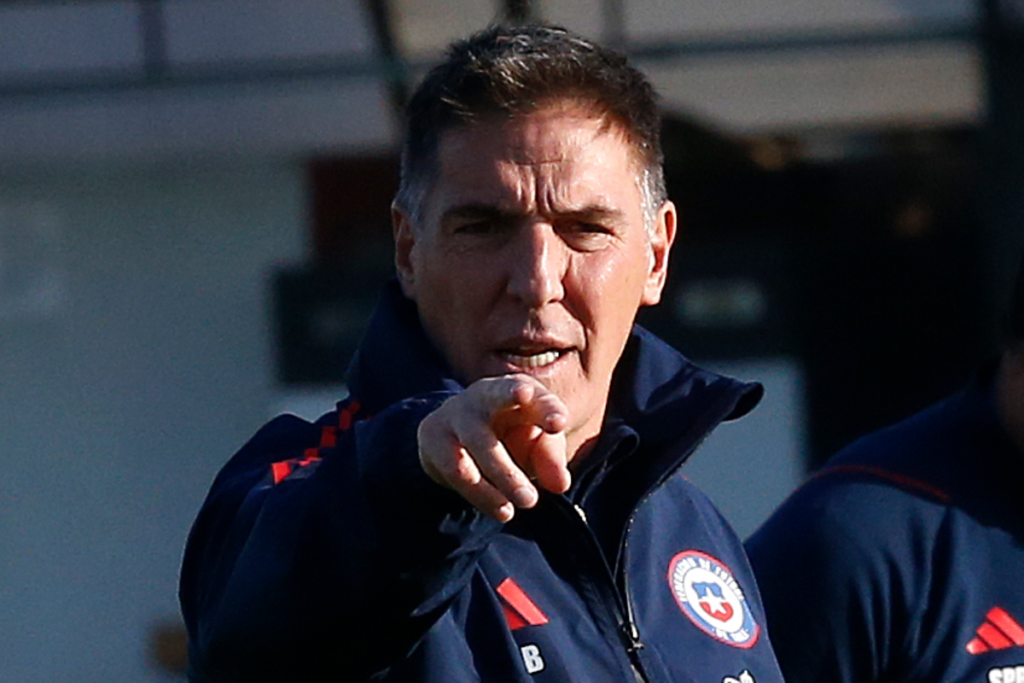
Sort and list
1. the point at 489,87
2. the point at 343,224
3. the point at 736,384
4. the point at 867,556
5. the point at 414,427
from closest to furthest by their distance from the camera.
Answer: the point at 414,427 → the point at 489,87 → the point at 736,384 → the point at 867,556 → the point at 343,224

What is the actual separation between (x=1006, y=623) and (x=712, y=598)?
530mm

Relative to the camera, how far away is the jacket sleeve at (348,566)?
5.11 feet

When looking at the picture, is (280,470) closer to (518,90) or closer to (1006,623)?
(518,90)

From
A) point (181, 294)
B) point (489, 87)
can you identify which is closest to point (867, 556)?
point (489, 87)

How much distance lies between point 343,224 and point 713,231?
1.00 metres

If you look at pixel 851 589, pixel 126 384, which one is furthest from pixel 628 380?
pixel 126 384

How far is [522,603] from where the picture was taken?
1.88 meters

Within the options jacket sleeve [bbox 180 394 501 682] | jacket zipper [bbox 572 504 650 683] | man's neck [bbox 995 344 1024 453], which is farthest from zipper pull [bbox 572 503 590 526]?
man's neck [bbox 995 344 1024 453]

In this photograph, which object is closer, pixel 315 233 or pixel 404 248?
pixel 404 248

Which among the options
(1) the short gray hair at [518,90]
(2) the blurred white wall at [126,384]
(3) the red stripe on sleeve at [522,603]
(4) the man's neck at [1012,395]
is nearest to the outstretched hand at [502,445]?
(3) the red stripe on sleeve at [522,603]

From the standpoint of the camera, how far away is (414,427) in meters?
1.57

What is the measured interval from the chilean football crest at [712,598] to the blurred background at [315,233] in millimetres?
3283

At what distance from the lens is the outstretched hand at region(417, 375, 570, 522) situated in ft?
4.72

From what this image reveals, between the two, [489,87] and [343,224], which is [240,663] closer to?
[489,87]
